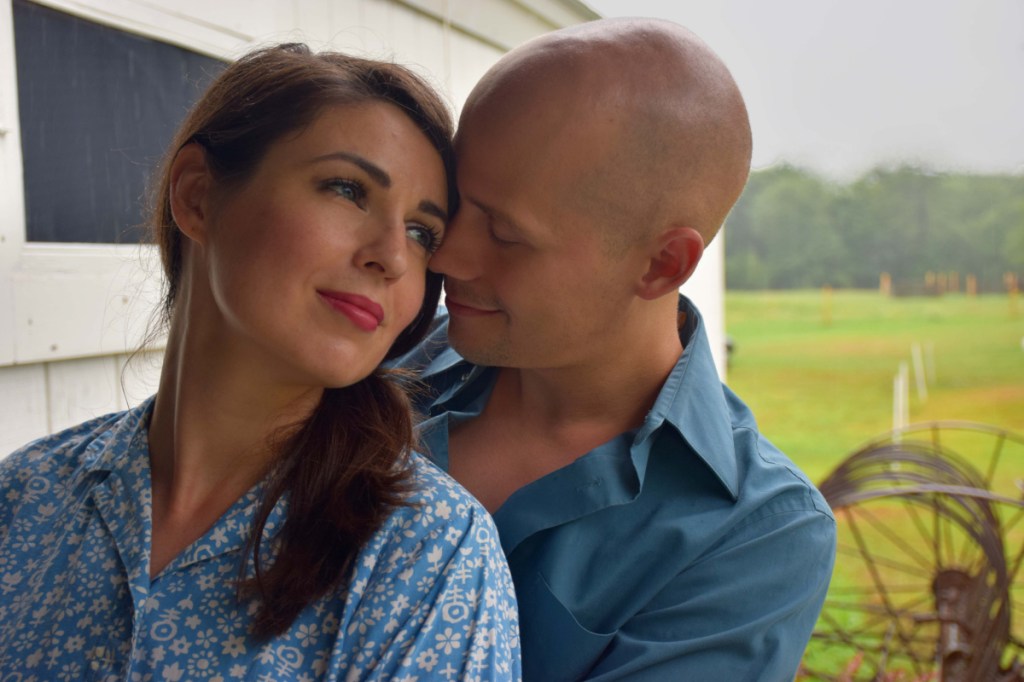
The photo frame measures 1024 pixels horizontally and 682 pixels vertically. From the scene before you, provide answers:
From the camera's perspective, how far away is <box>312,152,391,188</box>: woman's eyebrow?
1152 mm

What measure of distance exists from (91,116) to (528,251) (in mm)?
892

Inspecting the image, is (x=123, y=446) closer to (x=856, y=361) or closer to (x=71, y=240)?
(x=71, y=240)

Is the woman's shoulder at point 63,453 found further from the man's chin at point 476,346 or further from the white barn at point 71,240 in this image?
the man's chin at point 476,346

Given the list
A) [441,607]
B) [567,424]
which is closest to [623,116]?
[567,424]

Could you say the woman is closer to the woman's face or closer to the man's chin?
the woman's face

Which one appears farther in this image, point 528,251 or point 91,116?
point 91,116

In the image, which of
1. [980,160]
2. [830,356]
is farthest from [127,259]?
[830,356]

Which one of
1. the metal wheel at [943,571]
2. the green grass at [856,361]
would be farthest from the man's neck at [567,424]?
the green grass at [856,361]

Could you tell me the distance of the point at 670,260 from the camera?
1.67 m

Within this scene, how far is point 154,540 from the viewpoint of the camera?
→ 1229mm

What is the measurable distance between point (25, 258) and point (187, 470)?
25.4 inches

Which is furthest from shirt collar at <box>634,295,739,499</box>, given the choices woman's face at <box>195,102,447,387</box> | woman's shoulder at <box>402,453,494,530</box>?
woman's face at <box>195,102,447,387</box>

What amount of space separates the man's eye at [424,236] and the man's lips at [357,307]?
139 millimetres

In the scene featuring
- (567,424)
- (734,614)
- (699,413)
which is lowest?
(734,614)
